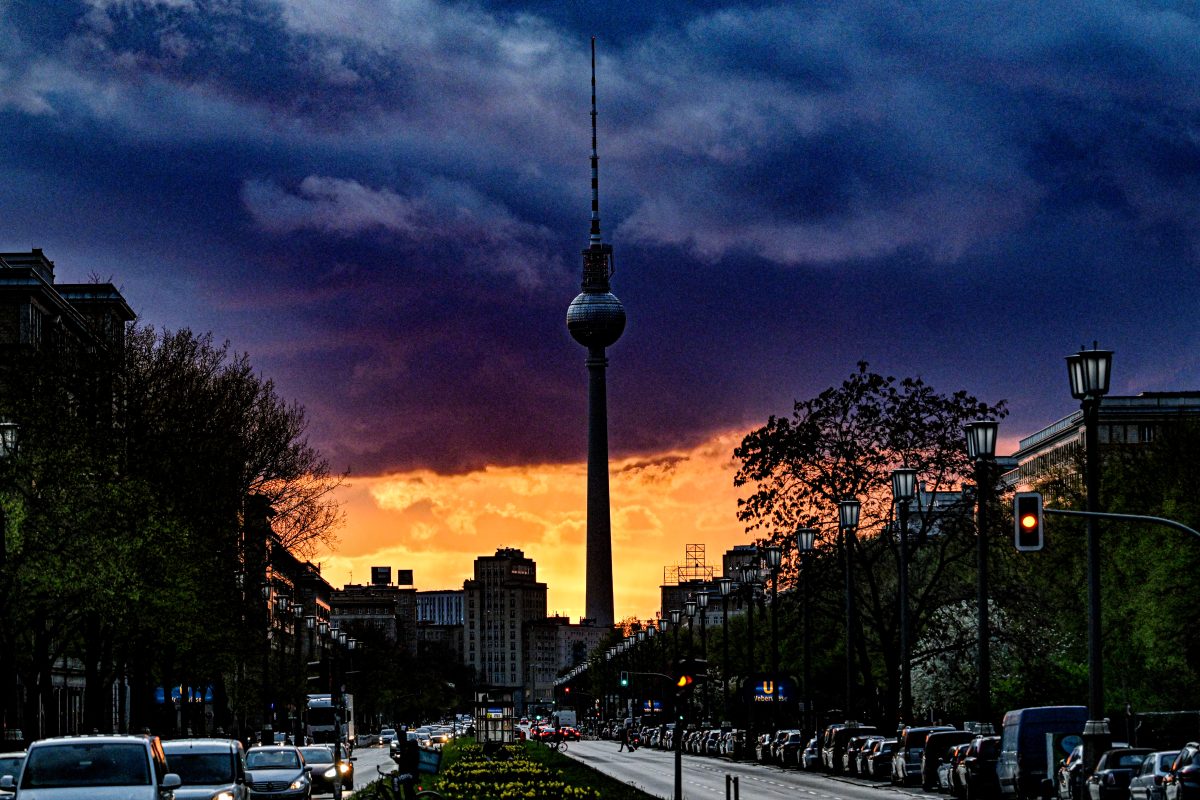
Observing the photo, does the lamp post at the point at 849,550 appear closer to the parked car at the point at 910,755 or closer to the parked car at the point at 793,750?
the parked car at the point at 793,750

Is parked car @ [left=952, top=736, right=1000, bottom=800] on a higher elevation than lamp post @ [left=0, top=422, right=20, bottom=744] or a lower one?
lower

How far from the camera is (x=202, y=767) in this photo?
114 ft

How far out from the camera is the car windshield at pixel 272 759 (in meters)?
46.4

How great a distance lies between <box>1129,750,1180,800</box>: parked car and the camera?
34625 mm

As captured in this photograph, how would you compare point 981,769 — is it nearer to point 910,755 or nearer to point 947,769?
point 947,769

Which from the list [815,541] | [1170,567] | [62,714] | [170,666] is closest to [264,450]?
[170,666]

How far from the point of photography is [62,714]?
110438mm

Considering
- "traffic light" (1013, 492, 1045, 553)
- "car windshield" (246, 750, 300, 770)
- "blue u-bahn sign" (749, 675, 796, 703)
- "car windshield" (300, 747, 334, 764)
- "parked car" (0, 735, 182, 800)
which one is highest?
"traffic light" (1013, 492, 1045, 553)

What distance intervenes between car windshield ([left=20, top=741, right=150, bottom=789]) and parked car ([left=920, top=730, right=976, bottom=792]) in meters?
36.8

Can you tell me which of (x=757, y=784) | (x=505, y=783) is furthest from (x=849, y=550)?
(x=505, y=783)

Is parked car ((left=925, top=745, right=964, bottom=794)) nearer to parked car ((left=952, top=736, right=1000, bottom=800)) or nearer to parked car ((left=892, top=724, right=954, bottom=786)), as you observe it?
parked car ((left=952, top=736, right=1000, bottom=800))

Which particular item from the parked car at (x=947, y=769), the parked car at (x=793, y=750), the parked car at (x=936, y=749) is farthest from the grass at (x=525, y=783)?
the parked car at (x=793, y=750)

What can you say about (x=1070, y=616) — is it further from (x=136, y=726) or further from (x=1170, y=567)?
(x=136, y=726)

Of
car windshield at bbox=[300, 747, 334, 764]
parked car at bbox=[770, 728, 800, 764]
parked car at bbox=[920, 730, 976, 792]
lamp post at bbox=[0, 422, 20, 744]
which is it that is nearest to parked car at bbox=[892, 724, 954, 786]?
parked car at bbox=[920, 730, 976, 792]
